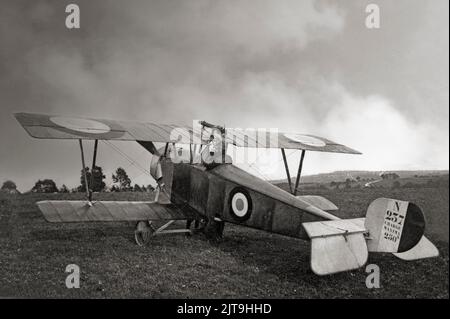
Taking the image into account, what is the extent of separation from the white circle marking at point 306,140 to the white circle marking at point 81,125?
12.9 ft

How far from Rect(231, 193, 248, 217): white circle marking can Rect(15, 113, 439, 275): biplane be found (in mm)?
16

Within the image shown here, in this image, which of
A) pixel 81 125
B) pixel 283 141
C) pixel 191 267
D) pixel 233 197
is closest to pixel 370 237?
pixel 233 197

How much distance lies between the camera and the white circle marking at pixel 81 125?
5.83m

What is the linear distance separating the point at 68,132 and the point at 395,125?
550 cm

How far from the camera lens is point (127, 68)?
23.9 feet

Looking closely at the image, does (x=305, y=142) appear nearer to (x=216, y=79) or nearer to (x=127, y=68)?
(x=216, y=79)

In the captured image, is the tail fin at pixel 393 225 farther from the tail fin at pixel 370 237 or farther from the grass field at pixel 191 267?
the grass field at pixel 191 267

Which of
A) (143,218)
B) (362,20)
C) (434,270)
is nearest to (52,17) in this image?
(143,218)

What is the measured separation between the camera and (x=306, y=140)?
27.6ft

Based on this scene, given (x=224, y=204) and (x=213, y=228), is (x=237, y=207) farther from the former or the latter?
(x=213, y=228)

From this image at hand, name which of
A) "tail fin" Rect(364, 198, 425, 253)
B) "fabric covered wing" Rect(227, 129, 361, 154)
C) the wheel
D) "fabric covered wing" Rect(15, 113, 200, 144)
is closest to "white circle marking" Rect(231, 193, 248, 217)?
"fabric covered wing" Rect(227, 129, 361, 154)

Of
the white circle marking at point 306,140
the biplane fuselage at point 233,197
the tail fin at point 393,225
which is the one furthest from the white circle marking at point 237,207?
the white circle marking at point 306,140

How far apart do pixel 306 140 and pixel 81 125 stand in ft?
15.5

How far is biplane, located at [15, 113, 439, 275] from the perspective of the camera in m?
4.51
